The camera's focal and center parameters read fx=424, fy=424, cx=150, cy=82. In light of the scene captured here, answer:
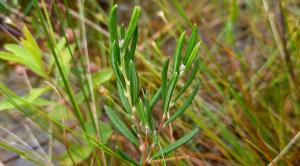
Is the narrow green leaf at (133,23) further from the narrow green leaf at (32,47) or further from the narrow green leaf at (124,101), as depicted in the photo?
the narrow green leaf at (32,47)

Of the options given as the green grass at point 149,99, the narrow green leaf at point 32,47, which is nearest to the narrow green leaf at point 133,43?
the green grass at point 149,99

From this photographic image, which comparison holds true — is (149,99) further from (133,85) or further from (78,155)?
(133,85)

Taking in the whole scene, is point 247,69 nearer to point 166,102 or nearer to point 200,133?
point 200,133

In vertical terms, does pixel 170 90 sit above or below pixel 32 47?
below

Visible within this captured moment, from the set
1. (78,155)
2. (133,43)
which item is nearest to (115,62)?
(133,43)

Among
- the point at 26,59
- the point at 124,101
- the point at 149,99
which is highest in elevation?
the point at 26,59

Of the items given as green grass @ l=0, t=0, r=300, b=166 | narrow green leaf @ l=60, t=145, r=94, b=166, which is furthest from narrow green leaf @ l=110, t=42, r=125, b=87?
narrow green leaf @ l=60, t=145, r=94, b=166

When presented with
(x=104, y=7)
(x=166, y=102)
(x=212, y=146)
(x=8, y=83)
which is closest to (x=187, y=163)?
(x=212, y=146)

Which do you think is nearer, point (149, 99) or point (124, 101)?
point (124, 101)

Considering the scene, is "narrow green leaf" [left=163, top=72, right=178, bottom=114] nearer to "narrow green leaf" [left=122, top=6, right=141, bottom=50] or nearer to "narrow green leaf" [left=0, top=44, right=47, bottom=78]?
"narrow green leaf" [left=122, top=6, right=141, bottom=50]
